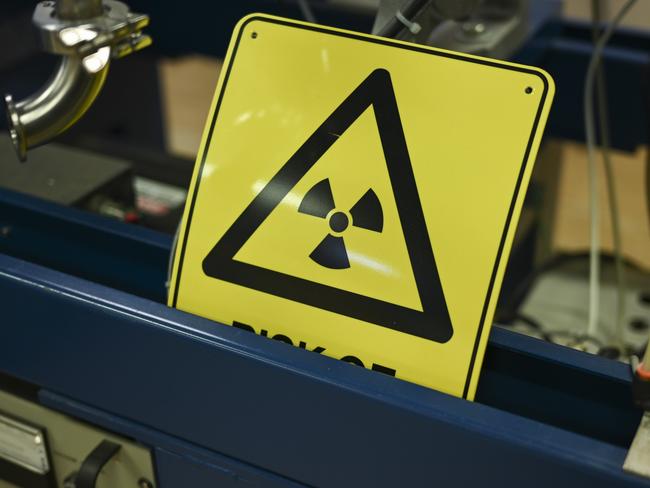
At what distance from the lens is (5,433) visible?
0.72 metres

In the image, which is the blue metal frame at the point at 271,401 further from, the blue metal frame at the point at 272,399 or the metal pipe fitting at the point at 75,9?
the metal pipe fitting at the point at 75,9

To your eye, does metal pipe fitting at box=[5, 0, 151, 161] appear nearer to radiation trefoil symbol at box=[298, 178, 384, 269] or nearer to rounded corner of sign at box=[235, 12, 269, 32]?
rounded corner of sign at box=[235, 12, 269, 32]

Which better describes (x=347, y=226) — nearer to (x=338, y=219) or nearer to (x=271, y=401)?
(x=338, y=219)

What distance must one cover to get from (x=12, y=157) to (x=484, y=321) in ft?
1.98

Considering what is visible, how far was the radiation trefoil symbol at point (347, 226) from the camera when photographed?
1.85ft

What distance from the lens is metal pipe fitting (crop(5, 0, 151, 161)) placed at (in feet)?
1.88

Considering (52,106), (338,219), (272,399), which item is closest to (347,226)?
(338,219)

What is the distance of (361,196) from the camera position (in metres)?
0.58

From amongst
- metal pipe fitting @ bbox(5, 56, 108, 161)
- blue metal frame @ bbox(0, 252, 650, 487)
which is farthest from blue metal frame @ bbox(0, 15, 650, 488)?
metal pipe fitting @ bbox(5, 56, 108, 161)

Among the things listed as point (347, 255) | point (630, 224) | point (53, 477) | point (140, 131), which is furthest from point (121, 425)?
point (630, 224)

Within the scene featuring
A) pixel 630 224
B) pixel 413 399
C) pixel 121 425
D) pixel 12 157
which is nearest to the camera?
pixel 413 399

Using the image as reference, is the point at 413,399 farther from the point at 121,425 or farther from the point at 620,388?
the point at 121,425

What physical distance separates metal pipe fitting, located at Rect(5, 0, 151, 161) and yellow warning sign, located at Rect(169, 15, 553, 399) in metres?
0.09

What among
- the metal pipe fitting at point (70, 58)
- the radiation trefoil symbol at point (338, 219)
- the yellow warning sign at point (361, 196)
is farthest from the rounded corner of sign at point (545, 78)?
the metal pipe fitting at point (70, 58)
